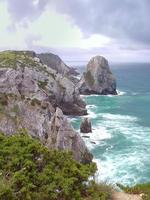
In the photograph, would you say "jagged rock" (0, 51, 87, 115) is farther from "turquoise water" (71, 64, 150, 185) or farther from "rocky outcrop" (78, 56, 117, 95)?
"rocky outcrop" (78, 56, 117, 95)

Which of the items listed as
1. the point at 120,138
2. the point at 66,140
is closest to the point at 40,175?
the point at 66,140

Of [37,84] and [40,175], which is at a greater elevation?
[40,175]

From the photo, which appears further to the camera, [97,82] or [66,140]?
[97,82]

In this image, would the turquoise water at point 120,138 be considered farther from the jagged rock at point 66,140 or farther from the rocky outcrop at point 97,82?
the rocky outcrop at point 97,82

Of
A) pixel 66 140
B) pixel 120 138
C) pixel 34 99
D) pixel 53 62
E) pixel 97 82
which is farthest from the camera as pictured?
pixel 53 62

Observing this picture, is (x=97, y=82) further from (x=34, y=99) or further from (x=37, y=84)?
(x=34, y=99)

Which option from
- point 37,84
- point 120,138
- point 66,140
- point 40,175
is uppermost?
point 40,175

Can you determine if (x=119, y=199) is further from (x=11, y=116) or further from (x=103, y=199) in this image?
(x=11, y=116)
